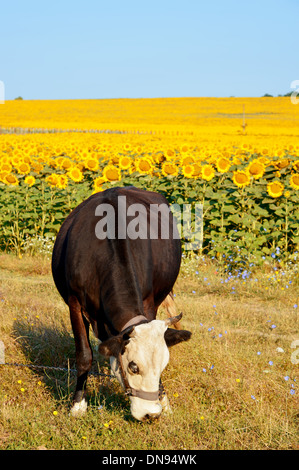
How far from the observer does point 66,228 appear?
17.1ft

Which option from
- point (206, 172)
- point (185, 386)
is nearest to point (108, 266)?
point (185, 386)

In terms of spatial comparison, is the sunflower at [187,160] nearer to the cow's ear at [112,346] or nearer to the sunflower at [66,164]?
the sunflower at [66,164]

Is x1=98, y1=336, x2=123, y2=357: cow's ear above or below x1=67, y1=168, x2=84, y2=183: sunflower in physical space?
below

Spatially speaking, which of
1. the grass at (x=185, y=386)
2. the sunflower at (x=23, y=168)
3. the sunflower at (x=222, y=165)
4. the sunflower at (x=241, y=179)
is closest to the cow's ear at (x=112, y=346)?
the grass at (x=185, y=386)

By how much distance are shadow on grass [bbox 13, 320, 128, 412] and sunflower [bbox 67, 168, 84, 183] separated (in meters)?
5.32

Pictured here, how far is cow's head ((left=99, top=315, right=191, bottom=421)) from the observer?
3352 millimetres

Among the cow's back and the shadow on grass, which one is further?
the shadow on grass

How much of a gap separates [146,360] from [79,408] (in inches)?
54.3

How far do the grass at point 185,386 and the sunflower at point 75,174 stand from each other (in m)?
3.97

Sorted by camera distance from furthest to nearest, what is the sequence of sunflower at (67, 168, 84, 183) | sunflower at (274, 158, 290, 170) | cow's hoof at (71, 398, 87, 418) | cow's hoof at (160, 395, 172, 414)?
sunflower at (67, 168, 84, 183) → sunflower at (274, 158, 290, 170) → cow's hoof at (71, 398, 87, 418) → cow's hoof at (160, 395, 172, 414)

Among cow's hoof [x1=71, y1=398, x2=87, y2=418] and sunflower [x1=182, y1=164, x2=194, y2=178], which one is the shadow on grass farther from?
sunflower [x1=182, y1=164, x2=194, y2=178]

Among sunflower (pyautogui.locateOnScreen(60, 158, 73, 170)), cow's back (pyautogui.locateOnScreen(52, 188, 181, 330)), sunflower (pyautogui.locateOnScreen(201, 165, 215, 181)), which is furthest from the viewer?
sunflower (pyautogui.locateOnScreen(60, 158, 73, 170))

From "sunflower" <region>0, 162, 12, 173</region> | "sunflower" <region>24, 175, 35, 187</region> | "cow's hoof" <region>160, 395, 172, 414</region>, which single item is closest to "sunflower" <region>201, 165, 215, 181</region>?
"sunflower" <region>24, 175, 35, 187</region>

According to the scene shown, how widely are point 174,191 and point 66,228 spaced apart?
5.59 metres
